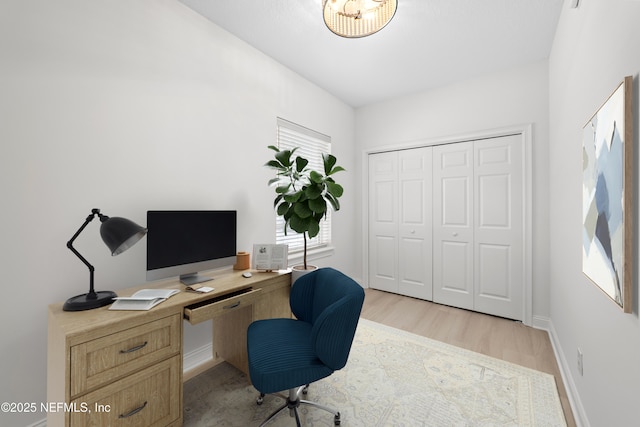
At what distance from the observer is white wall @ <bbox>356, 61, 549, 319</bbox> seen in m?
2.77

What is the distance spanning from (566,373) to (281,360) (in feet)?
6.75

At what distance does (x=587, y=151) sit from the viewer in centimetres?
141


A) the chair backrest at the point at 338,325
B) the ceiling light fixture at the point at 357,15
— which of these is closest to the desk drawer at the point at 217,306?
the chair backrest at the point at 338,325

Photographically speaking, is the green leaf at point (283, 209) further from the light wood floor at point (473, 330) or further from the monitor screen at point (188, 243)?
the light wood floor at point (473, 330)

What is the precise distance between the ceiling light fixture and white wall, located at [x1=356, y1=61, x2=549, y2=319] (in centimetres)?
188

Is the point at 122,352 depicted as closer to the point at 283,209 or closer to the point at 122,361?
the point at 122,361

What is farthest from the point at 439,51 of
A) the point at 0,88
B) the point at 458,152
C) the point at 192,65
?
the point at 0,88

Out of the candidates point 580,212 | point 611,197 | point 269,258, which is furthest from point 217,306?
point 580,212

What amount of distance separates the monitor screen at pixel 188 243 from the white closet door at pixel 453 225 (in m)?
2.60

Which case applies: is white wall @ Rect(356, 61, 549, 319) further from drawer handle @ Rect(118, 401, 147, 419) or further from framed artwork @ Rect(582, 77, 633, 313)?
drawer handle @ Rect(118, 401, 147, 419)

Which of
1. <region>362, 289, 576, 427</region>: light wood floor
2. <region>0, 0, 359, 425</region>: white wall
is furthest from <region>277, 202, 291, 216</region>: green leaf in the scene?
<region>362, 289, 576, 427</region>: light wood floor

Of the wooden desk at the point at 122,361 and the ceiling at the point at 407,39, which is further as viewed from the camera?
the ceiling at the point at 407,39

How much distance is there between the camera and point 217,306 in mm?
1575

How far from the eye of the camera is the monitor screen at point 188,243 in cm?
169
